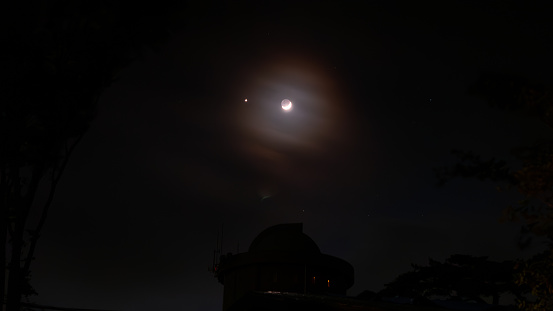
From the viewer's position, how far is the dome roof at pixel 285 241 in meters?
39.9

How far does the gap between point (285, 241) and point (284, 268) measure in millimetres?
2390

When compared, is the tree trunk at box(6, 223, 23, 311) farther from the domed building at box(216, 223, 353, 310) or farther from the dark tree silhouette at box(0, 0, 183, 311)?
the domed building at box(216, 223, 353, 310)

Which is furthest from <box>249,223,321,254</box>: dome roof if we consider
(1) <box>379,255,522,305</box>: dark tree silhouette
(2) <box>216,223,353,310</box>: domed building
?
(1) <box>379,255,522,305</box>: dark tree silhouette

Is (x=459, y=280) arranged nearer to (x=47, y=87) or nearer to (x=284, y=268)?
(x=284, y=268)

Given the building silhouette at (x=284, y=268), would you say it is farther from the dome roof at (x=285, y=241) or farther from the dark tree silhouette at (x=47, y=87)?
the dark tree silhouette at (x=47, y=87)

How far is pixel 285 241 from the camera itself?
40344 millimetres

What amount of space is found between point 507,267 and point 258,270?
17225 mm

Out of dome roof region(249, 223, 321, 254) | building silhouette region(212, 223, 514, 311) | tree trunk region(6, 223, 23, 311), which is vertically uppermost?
dome roof region(249, 223, 321, 254)

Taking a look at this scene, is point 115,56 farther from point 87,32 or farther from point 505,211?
point 505,211

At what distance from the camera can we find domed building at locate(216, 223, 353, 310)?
38500mm

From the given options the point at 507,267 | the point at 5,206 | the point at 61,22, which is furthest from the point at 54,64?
the point at 507,267

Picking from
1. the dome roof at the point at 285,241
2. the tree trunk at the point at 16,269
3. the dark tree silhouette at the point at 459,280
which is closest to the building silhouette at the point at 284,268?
the dome roof at the point at 285,241

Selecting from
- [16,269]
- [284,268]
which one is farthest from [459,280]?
[16,269]

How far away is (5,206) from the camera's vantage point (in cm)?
1499
